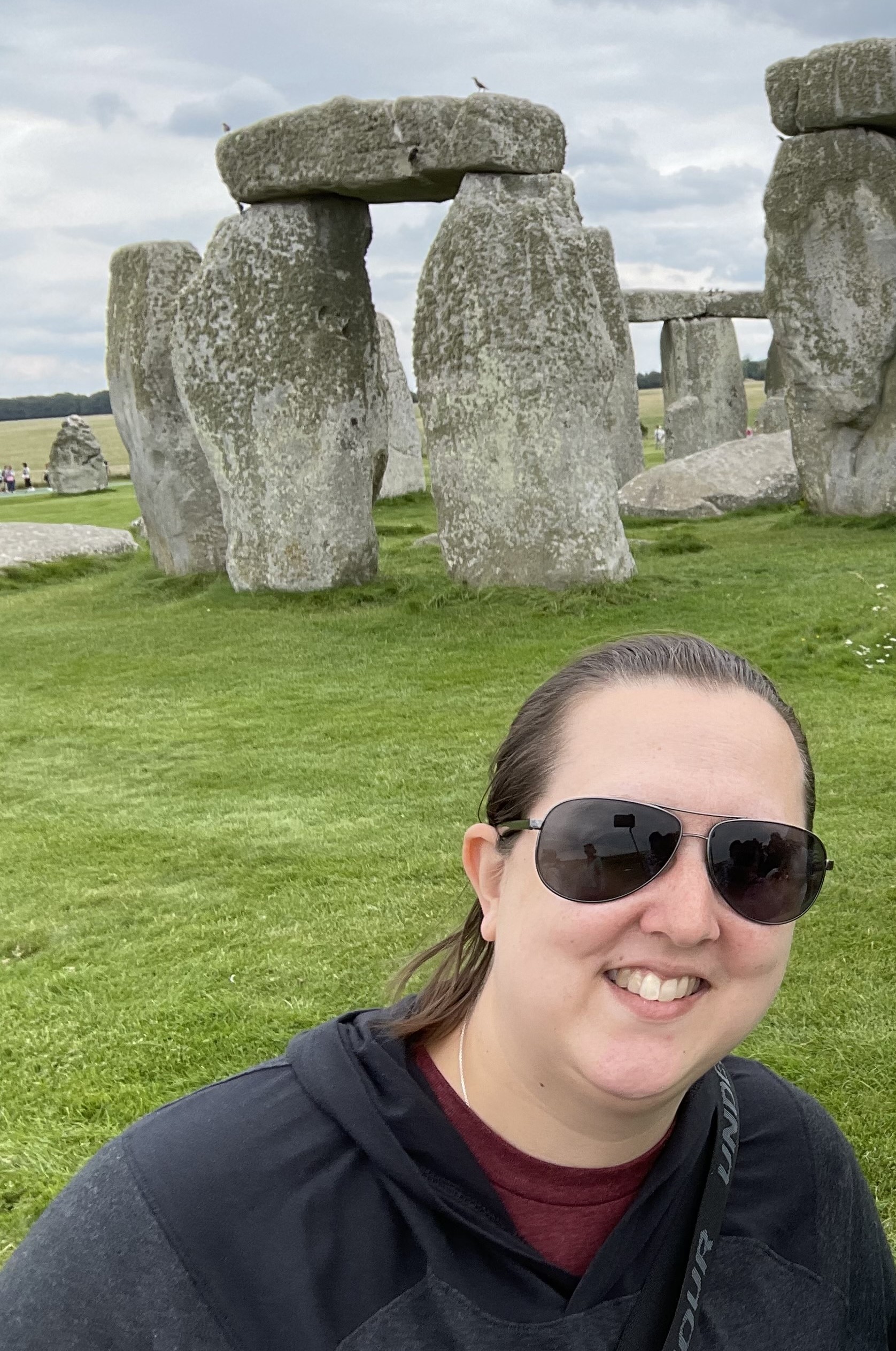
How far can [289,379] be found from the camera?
349 inches

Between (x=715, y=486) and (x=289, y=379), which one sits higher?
(x=289, y=379)

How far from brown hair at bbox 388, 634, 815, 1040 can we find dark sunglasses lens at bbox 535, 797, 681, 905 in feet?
0.33

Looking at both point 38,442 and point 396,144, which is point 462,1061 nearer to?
point 396,144

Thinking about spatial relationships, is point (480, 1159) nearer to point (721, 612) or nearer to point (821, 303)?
point (721, 612)

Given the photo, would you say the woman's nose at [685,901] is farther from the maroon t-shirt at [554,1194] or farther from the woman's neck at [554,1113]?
the maroon t-shirt at [554,1194]

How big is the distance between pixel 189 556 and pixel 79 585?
1.25 metres

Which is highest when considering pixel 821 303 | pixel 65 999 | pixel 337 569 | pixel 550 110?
pixel 550 110

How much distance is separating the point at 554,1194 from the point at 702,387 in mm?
19693

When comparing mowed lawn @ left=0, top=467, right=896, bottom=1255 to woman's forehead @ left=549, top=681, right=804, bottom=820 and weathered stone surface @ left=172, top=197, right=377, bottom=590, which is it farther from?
woman's forehead @ left=549, top=681, right=804, bottom=820

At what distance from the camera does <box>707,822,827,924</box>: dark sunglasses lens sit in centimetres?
132

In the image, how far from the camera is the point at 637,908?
1298mm

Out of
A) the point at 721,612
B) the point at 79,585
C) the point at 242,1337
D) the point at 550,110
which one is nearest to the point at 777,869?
the point at 242,1337

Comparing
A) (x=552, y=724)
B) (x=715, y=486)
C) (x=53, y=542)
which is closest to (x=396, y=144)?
(x=53, y=542)

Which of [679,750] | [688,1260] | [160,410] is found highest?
[160,410]
